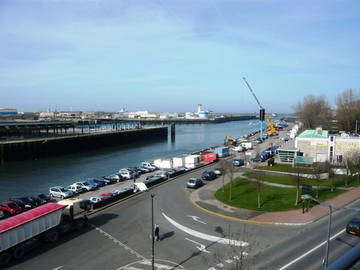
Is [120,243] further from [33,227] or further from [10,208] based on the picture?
[10,208]

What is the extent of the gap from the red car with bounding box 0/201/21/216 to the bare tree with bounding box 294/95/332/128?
94.9m

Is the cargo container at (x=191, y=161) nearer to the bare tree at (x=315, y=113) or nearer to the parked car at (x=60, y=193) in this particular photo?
the parked car at (x=60, y=193)

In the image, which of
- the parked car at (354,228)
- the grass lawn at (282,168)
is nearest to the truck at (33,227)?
the parked car at (354,228)

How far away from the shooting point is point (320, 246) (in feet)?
57.3

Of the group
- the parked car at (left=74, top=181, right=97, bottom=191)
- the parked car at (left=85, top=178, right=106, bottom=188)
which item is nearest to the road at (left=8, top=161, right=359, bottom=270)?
the parked car at (left=74, top=181, right=97, bottom=191)

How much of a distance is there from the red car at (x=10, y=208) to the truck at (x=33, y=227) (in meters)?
6.69

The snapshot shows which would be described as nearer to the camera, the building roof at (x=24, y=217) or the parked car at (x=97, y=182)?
the building roof at (x=24, y=217)

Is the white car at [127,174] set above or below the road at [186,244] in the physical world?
below

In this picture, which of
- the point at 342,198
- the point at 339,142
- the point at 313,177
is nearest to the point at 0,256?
the point at 342,198

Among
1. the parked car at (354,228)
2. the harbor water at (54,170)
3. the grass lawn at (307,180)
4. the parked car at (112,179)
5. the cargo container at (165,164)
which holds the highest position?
the parked car at (354,228)

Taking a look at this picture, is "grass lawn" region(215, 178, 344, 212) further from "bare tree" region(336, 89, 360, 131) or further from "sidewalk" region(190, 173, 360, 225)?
"bare tree" region(336, 89, 360, 131)

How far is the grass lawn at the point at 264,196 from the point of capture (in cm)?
2487

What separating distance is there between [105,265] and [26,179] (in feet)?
123

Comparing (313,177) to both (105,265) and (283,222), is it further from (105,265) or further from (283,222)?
(105,265)
